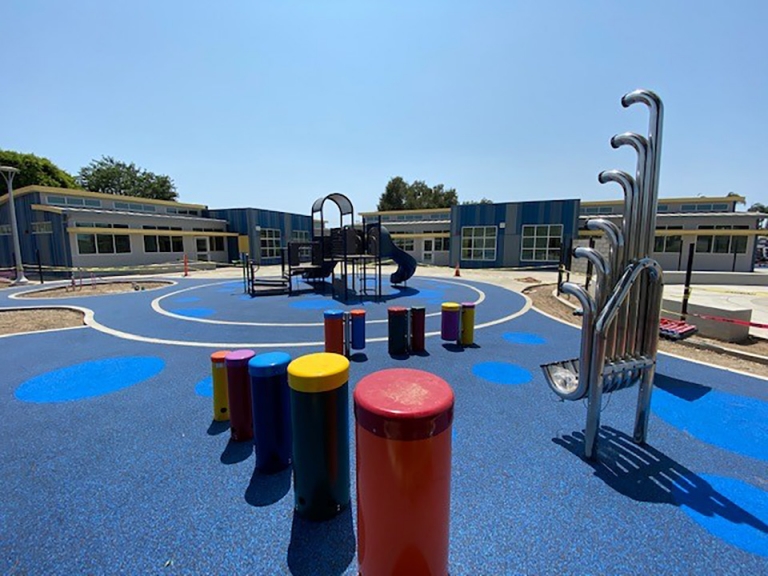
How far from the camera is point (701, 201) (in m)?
30.9

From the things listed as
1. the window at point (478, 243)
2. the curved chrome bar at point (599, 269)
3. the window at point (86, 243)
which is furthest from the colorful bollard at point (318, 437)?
the window at point (478, 243)

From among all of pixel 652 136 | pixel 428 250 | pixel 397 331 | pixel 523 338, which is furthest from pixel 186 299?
pixel 428 250

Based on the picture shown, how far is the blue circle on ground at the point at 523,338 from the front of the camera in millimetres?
7754

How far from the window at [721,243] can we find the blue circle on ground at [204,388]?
34.2 meters

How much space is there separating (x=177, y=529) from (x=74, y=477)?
1.49 m

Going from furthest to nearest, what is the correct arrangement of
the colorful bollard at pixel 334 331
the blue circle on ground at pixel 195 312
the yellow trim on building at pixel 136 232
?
1. the yellow trim on building at pixel 136 232
2. the blue circle on ground at pixel 195 312
3. the colorful bollard at pixel 334 331

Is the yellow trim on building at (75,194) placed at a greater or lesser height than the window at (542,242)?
greater

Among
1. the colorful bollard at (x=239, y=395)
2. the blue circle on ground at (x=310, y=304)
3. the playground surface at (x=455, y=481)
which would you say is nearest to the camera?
the playground surface at (x=455, y=481)

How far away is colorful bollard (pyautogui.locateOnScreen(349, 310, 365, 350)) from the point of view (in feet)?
22.2

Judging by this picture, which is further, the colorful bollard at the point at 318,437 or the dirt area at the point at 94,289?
the dirt area at the point at 94,289

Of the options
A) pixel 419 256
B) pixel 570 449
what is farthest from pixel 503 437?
pixel 419 256

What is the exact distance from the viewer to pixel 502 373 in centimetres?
586

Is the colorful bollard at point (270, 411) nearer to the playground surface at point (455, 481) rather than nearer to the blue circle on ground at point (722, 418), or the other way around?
the playground surface at point (455, 481)

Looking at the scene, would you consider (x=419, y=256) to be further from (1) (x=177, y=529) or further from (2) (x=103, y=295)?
(1) (x=177, y=529)
